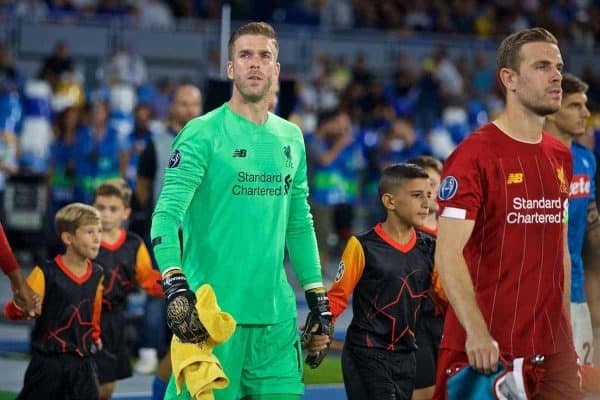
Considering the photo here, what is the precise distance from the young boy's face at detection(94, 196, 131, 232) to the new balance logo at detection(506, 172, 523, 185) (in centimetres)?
473

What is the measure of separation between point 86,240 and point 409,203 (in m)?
2.18

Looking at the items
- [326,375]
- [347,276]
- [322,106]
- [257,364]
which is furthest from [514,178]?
[322,106]

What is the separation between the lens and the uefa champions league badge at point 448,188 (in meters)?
5.76

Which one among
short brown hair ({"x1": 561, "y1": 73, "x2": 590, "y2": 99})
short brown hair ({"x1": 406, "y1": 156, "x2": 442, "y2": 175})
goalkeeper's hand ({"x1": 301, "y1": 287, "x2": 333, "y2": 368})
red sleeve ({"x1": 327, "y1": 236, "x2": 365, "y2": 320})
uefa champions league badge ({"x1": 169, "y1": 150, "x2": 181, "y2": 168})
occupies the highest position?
short brown hair ({"x1": 561, "y1": 73, "x2": 590, "y2": 99})

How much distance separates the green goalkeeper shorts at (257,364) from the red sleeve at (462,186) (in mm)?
1042

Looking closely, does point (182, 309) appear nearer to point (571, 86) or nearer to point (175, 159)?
point (175, 159)

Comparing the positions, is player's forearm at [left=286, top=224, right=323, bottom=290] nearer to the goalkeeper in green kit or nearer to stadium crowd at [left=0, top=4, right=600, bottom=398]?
the goalkeeper in green kit

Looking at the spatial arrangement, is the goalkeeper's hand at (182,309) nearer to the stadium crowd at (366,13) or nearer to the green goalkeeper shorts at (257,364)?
the green goalkeeper shorts at (257,364)

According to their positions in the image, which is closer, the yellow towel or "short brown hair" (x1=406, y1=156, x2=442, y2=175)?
the yellow towel

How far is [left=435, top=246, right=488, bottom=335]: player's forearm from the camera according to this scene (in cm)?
557

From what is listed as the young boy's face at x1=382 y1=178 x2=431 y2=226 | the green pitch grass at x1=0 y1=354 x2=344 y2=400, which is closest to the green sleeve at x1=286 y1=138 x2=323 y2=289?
the young boy's face at x1=382 y1=178 x2=431 y2=226

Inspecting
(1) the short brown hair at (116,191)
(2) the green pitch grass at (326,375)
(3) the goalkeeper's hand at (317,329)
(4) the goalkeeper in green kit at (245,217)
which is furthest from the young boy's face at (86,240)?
(3) the goalkeeper's hand at (317,329)

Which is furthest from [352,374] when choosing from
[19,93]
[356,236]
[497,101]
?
[497,101]

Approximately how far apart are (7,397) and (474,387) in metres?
5.50
